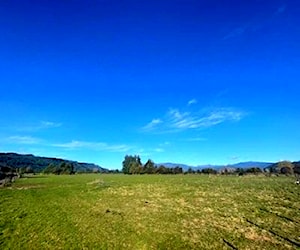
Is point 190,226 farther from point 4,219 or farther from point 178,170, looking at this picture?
point 178,170

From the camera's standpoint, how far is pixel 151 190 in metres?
52.1

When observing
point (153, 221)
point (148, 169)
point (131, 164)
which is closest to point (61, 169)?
point (131, 164)

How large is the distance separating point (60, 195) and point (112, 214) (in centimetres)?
1583

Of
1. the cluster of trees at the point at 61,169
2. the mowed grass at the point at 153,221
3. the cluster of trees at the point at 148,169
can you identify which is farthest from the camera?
the cluster of trees at the point at 61,169

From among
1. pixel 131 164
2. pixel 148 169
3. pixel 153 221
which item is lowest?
pixel 153 221

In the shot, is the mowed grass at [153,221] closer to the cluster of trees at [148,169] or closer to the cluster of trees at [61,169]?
the cluster of trees at [148,169]

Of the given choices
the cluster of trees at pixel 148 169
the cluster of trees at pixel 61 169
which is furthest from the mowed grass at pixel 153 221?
the cluster of trees at pixel 61 169

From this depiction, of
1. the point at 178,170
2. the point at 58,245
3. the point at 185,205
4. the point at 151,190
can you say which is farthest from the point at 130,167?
the point at 58,245

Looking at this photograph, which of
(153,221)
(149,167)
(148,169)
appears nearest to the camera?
(153,221)

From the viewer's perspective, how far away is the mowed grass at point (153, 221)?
25828mm

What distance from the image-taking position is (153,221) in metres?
31.6

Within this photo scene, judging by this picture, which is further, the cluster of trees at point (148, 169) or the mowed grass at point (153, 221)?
the cluster of trees at point (148, 169)

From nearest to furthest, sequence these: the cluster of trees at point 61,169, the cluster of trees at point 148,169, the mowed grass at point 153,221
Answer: the mowed grass at point 153,221
the cluster of trees at point 148,169
the cluster of trees at point 61,169

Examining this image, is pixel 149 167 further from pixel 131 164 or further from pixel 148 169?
pixel 131 164
